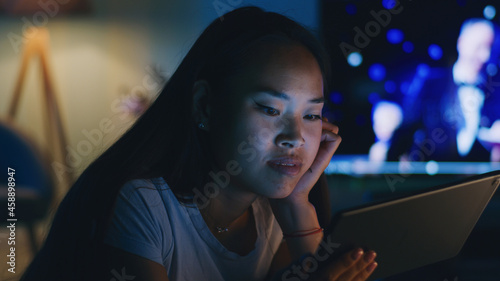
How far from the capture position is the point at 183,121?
38.7 inches

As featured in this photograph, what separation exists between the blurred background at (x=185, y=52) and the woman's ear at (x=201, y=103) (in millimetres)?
993

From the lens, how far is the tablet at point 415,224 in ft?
2.17

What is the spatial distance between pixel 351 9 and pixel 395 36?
0.29m

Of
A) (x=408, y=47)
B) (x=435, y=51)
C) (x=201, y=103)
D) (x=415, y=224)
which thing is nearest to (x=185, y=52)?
(x=408, y=47)

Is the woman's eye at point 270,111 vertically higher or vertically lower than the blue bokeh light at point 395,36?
higher

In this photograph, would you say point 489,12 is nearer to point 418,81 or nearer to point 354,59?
point 418,81

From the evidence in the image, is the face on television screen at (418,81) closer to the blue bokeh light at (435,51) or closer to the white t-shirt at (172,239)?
the blue bokeh light at (435,51)

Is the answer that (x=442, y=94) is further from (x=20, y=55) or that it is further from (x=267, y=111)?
(x=20, y=55)

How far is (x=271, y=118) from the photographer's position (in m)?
0.89

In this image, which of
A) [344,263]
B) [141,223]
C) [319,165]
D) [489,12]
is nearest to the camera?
[344,263]

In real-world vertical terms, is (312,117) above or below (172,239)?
above

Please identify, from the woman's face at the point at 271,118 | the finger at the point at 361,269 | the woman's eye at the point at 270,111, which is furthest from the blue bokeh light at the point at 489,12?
the finger at the point at 361,269

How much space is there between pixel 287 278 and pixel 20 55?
302cm

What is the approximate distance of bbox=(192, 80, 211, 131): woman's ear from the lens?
0.98 m
